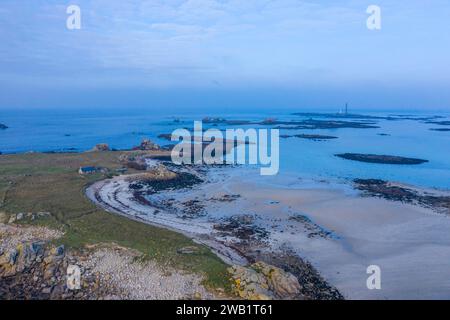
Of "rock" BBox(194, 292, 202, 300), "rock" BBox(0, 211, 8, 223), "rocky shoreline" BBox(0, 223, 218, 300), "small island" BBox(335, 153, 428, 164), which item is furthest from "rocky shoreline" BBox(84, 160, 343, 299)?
"small island" BBox(335, 153, 428, 164)

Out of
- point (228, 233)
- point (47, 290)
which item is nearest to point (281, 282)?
point (228, 233)

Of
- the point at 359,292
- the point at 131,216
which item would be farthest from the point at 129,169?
the point at 359,292

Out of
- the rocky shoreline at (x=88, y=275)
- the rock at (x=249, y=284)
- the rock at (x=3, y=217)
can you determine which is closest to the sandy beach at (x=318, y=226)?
the rock at (x=249, y=284)

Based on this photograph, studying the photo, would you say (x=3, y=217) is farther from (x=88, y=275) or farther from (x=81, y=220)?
(x=88, y=275)

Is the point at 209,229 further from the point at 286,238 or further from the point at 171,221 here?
the point at 286,238

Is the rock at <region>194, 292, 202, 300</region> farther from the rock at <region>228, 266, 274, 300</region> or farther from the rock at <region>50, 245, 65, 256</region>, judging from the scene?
the rock at <region>50, 245, 65, 256</region>
